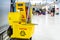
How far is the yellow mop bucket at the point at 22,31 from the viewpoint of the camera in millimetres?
1949

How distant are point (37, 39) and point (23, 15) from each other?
1.53 meters

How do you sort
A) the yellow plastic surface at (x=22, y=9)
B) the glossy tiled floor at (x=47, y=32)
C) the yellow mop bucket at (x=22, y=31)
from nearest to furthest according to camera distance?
the yellow mop bucket at (x=22, y=31) < the yellow plastic surface at (x=22, y=9) < the glossy tiled floor at (x=47, y=32)

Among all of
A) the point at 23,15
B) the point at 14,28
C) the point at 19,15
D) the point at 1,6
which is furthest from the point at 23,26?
the point at 1,6

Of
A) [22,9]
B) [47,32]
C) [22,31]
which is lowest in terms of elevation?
[47,32]

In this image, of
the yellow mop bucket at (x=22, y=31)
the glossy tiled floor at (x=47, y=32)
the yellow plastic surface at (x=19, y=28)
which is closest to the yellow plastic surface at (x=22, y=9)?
the yellow plastic surface at (x=19, y=28)

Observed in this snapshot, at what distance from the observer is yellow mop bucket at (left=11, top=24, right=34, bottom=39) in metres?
1.95

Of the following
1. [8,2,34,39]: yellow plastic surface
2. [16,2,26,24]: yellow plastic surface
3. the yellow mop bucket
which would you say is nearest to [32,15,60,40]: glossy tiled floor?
[16,2,26,24]: yellow plastic surface

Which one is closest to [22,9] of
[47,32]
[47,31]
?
[47,32]

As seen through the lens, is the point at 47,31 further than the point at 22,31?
Yes

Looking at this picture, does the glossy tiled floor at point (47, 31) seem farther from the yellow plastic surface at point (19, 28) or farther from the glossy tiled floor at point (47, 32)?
the yellow plastic surface at point (19, 28)

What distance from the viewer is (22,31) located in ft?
6.46

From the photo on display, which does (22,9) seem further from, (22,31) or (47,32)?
(47,32)

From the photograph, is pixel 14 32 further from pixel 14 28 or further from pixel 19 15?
pixel 19 15

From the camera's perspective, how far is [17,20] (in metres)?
2.17
